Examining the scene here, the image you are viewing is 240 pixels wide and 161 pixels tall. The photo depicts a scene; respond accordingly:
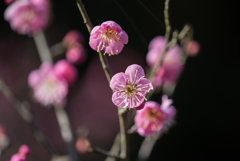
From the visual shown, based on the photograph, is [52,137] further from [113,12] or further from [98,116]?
[113,12]

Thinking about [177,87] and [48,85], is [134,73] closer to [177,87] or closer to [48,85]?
[48,85]

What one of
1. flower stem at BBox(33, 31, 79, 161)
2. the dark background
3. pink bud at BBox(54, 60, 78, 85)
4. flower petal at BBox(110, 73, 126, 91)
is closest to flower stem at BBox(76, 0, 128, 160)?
flower petal at BBox(110, 73, 126, 91)

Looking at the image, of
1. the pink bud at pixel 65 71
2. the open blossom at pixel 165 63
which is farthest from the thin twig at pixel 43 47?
the open blossom at pixel 165 63

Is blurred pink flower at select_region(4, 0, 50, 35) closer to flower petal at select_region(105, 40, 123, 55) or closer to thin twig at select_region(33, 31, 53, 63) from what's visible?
thin twig at select_region(33, 31, 53, 63)

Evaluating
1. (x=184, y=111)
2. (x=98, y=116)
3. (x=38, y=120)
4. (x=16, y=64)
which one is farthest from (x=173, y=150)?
(x=16, y=64)

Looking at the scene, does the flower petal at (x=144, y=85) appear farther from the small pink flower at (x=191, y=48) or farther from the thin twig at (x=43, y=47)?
the thin twig at (x=43, y=47)

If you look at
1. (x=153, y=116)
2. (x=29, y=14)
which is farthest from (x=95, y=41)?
(x=29, y=14)
